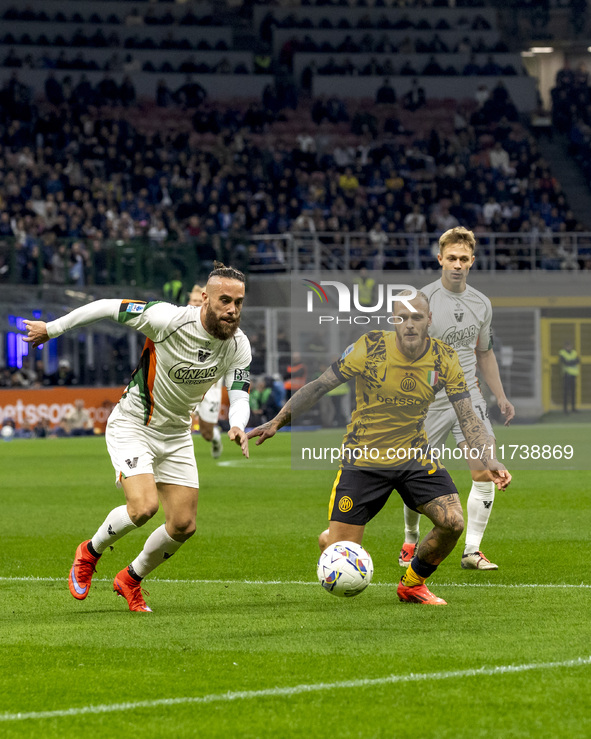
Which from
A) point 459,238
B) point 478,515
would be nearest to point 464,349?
point 459,238

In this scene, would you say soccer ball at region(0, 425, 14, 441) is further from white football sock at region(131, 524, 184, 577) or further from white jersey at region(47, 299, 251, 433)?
white football sock at region(131, 524, 184, 577)

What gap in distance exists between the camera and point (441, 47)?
45594 millimetres

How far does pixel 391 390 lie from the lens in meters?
7.66

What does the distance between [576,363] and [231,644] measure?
57.5ft

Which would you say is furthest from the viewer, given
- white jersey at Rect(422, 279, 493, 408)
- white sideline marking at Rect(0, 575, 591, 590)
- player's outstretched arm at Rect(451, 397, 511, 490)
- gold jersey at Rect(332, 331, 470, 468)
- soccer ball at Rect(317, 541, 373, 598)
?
white jersey at Rect(422, 279, 493, 408)

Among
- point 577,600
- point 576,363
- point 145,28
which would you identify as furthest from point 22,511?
point 145,28

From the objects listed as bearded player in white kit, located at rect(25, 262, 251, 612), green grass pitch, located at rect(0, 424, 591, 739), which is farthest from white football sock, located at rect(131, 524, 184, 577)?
green grass pitch, located at rect(0, 424, 591, 739)

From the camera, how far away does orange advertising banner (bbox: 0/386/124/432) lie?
92.8ft

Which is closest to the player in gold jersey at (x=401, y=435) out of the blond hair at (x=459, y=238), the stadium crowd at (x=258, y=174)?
the blond hair at (x=459, y=238)

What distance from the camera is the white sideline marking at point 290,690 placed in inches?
197

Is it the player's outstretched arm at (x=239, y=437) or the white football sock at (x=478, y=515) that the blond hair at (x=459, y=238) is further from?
the player's outstretched arm at (x=239, y=437)

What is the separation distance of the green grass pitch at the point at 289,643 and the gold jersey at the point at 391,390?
997 millimetres

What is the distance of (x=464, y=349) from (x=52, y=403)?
20.6 metres

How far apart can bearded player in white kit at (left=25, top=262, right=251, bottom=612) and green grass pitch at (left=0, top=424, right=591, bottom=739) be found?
42 cm
